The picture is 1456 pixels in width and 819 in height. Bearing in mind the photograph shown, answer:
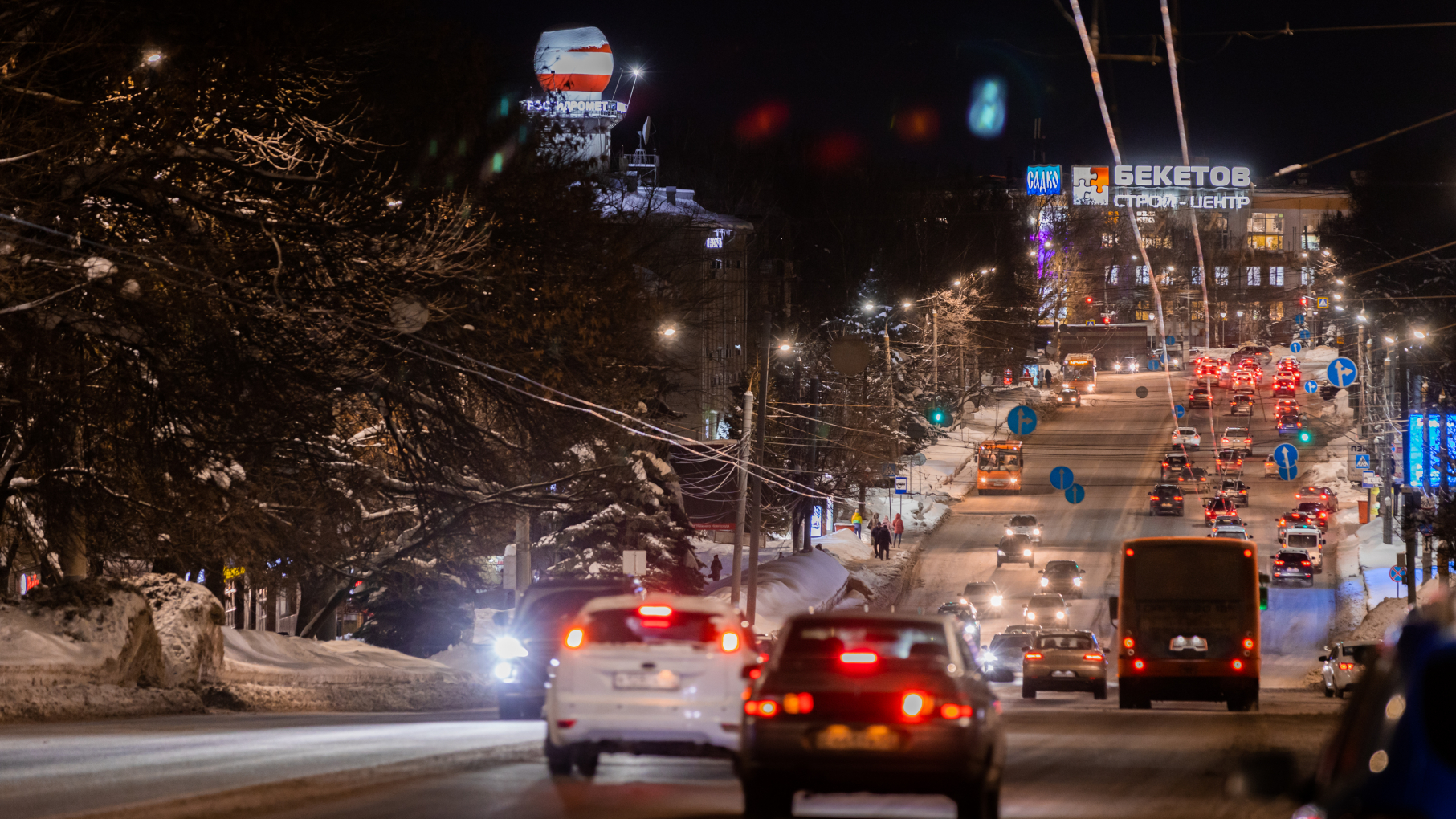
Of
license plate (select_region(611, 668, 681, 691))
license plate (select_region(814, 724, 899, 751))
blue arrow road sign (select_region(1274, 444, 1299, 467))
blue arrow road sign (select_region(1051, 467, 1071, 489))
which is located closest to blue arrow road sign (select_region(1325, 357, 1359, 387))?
blue arrow road sign (select_region(1274, 444, 1299, 467))

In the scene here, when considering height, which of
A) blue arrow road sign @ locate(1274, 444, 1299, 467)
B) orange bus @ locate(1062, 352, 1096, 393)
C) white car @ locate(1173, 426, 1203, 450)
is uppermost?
orange bus @ locate(1062, 352, 1096, 393)

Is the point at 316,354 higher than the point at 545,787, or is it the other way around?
the point at 316,354

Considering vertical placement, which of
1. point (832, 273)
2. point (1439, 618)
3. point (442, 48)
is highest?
point (832, 273)

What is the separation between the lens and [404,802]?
37.0 feet

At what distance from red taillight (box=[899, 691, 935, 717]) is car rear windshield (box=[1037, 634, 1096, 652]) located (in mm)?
23726

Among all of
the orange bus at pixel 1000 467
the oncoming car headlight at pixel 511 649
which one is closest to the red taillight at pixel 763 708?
the oncoming car headlight at pixel 511 649

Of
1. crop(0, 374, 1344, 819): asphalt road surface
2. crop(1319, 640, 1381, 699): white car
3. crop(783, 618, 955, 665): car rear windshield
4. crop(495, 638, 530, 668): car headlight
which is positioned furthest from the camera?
crop(1319, 640, 1381, 699): white car

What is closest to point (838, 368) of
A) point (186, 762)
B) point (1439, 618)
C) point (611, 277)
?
point (611, 277)

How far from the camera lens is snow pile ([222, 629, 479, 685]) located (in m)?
28.6

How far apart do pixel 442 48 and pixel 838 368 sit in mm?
53417

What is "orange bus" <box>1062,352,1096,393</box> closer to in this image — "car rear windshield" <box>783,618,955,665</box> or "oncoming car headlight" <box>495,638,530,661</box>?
"oncoming car headlight" <box>495,638,530,661</box>

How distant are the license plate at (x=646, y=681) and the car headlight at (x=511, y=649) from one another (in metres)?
8.37

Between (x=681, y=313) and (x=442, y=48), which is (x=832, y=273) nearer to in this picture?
(x=681, y=313)

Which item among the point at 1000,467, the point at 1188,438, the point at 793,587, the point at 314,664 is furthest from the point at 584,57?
the point at 314,664
